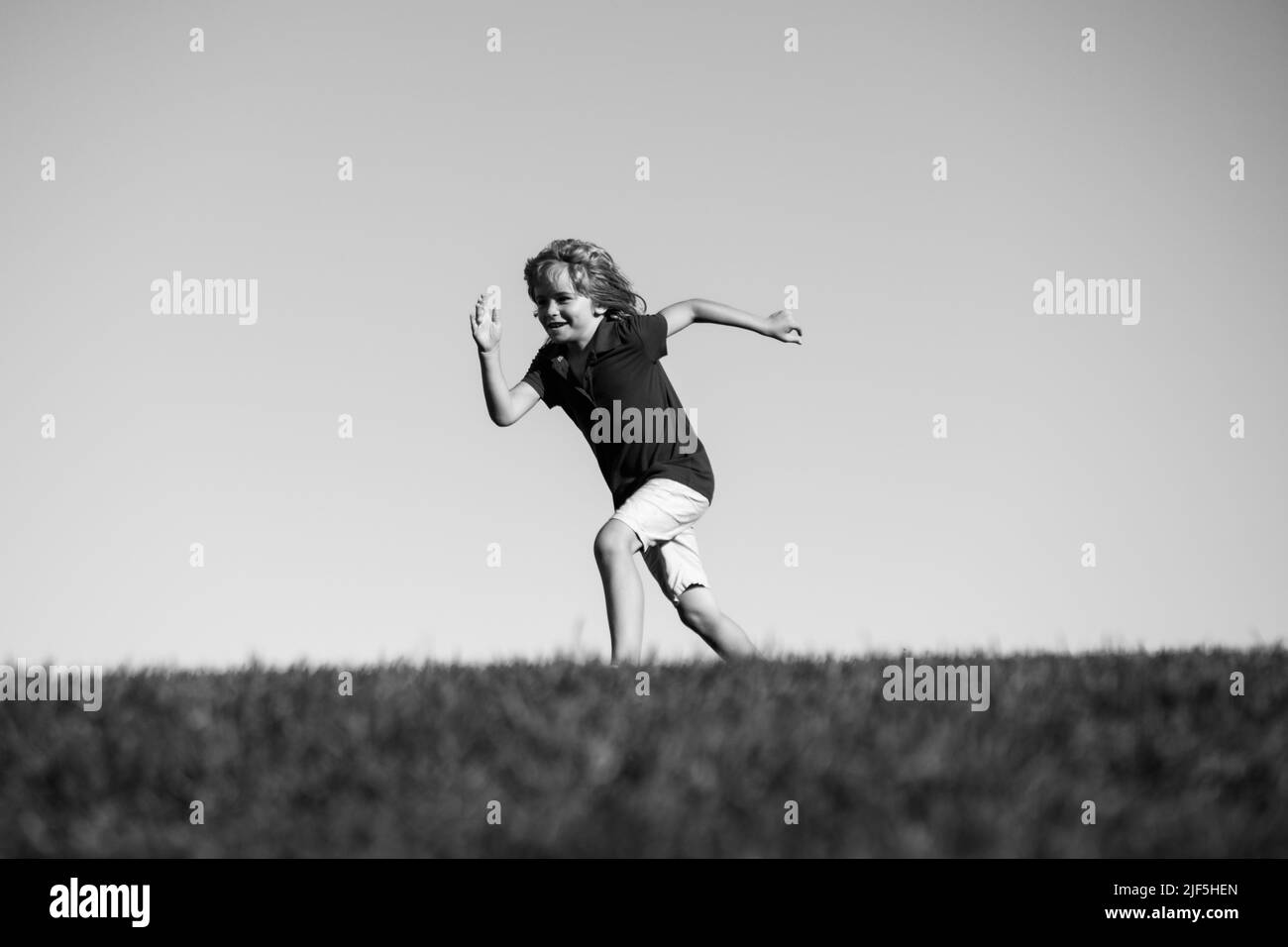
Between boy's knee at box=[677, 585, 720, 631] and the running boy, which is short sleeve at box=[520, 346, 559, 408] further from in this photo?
boy's knee at box=[677, 585, 720, 631]

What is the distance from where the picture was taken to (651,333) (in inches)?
211

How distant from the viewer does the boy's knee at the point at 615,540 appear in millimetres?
4789

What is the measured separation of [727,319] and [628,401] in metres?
0.67

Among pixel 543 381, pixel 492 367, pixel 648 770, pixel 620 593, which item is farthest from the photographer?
pixel 543 381

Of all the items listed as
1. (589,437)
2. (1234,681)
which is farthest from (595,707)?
(589,437)

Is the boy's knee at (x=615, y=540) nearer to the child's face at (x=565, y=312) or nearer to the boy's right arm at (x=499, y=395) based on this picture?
the boy's right arm at (x=499, y=395)

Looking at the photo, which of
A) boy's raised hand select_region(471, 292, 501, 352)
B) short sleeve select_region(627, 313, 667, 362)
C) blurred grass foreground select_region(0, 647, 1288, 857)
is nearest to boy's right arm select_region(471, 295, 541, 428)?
boy's raised hand select_region(471, 292, 501, 352)

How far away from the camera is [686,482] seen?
5184 mm

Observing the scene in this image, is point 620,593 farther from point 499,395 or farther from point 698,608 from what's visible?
point 499,395

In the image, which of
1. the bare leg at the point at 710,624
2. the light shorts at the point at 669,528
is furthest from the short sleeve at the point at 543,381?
the bare leg at the point at 710,624

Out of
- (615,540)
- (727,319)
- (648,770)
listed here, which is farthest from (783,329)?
(648,770)

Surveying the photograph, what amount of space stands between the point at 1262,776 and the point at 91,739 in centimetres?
285
